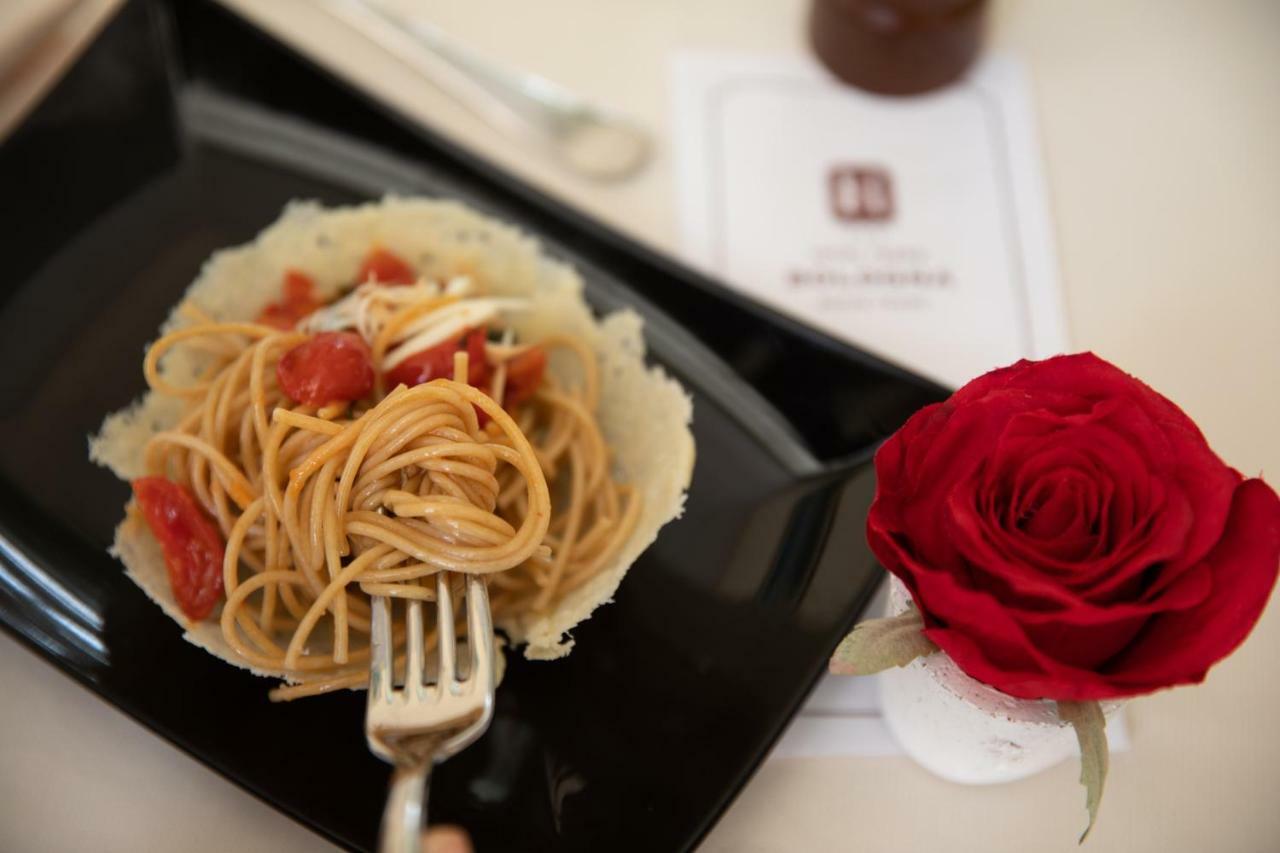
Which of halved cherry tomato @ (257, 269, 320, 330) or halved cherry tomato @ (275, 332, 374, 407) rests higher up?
halved cherry tomato @ (257, 269, 320, 330)

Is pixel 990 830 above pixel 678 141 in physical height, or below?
below

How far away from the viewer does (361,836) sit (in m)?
1.11

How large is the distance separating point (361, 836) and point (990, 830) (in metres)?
0.76

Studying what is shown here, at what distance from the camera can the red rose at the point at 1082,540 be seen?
883 millimetres

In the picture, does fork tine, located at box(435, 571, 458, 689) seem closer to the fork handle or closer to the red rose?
the fork handle

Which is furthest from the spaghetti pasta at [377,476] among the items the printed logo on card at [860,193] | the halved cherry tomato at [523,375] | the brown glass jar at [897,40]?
the brown glass jar at [897,40]

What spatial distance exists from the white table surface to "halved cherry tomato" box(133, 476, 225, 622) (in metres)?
0.21

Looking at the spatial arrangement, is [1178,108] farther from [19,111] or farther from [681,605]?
[19,111]

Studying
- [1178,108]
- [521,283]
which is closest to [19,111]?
[521,283]

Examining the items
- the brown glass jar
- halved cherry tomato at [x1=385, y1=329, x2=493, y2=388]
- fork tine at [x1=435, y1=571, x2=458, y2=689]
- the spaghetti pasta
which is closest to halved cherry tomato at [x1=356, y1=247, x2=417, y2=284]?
the spaghetti pasta

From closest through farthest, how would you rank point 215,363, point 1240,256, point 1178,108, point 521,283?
point 215,363
point 521,283
point 1240,256
point 1178,108

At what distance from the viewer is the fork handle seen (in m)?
0.91

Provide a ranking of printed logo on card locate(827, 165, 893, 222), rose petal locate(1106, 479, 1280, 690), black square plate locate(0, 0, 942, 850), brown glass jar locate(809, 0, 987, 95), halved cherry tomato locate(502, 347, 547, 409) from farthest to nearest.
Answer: printed logo on card locate(827, 165, 893, 222), brown glass jar locate(809, 0, 987, 95), halved cherry tomato locate(502, 347, 547, 409), black square plate locate(0, 0, 942, 850), rose petal locate(1106, 479, 1280, 690)

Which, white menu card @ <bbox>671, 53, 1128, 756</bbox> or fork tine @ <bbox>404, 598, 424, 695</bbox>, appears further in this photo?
white menu card @ <bbox>671, 53, 1128, 756</bbox>
